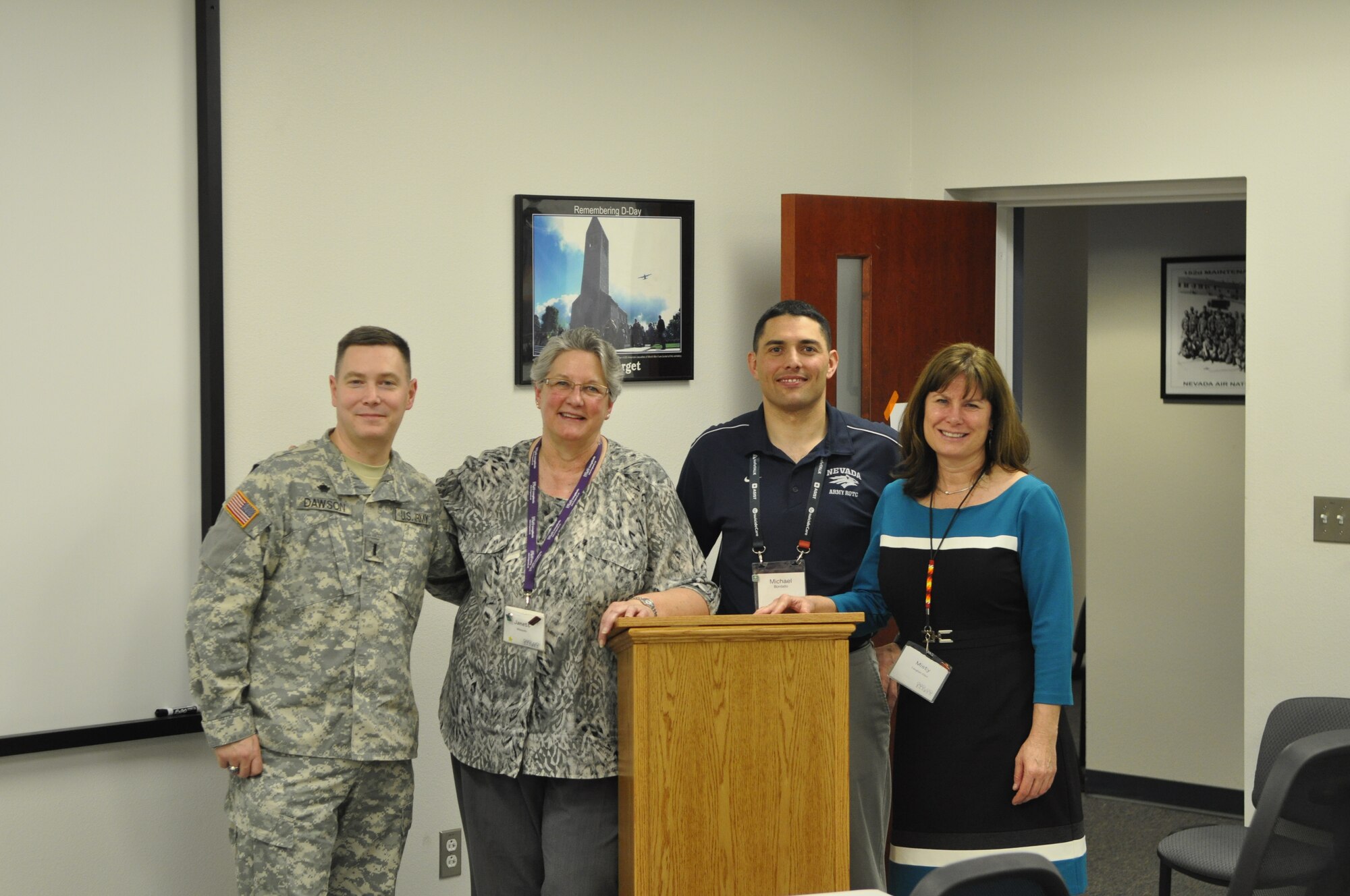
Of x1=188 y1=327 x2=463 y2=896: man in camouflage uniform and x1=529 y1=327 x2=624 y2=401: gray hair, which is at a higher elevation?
x1=529 y1=327 x2=624 y2=401: gray hair

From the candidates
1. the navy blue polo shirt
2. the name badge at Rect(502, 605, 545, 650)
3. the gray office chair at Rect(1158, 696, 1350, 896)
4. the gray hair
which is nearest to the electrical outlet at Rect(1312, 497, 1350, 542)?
the gray office chair at Rect(1158, 696, 1350, 896)

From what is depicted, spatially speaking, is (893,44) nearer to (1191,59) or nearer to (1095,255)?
(1191,59)

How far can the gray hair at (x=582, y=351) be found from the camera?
2.43 metres

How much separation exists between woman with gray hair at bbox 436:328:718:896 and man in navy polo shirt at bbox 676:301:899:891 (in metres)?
0.22

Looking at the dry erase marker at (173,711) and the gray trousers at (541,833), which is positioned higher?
the dry erase marker at (173,711)

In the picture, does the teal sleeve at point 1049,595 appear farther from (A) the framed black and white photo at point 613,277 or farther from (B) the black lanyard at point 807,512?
(A) the framed black and white photo at point 613,277

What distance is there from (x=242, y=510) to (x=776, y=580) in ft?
3.54

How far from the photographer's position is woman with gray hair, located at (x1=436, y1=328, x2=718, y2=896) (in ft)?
7.66

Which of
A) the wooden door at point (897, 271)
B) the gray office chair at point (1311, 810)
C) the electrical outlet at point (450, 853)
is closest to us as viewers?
the gray office chair at point (1311, 810)

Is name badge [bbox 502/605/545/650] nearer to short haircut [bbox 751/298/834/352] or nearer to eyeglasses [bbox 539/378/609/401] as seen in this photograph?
eyeglasses [bbox 539/378/609/401]

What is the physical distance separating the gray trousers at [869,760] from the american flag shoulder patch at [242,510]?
49.8 inches

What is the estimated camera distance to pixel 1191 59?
147 inches

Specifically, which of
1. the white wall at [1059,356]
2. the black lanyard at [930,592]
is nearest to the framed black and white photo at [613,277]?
the black lanyard at [930,592]

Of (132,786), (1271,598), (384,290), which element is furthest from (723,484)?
(1271,598)
